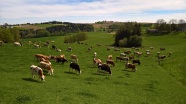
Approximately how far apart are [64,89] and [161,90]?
47.3ft

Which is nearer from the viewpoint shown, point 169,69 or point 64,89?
point 64,89

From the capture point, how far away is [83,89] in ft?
81.5

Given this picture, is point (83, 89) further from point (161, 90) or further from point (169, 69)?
point (169, 69)

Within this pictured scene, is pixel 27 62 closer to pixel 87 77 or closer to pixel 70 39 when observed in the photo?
pixel 87 77

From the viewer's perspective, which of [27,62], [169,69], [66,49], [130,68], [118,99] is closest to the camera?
[118,99]

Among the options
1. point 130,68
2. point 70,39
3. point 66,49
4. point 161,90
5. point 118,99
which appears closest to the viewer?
point 118,99

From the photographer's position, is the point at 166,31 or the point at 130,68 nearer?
the point at 130,68

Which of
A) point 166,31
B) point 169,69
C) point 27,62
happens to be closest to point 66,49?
point 27,62

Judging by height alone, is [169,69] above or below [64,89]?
below

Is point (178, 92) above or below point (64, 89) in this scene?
below

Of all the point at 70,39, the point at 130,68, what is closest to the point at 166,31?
the point at 70,39

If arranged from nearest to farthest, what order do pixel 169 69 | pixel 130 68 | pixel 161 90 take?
pixel 161 90, pixel 130 68, pixel 169 69

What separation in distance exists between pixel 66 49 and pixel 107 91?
110 ft

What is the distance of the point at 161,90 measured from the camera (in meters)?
31.0
